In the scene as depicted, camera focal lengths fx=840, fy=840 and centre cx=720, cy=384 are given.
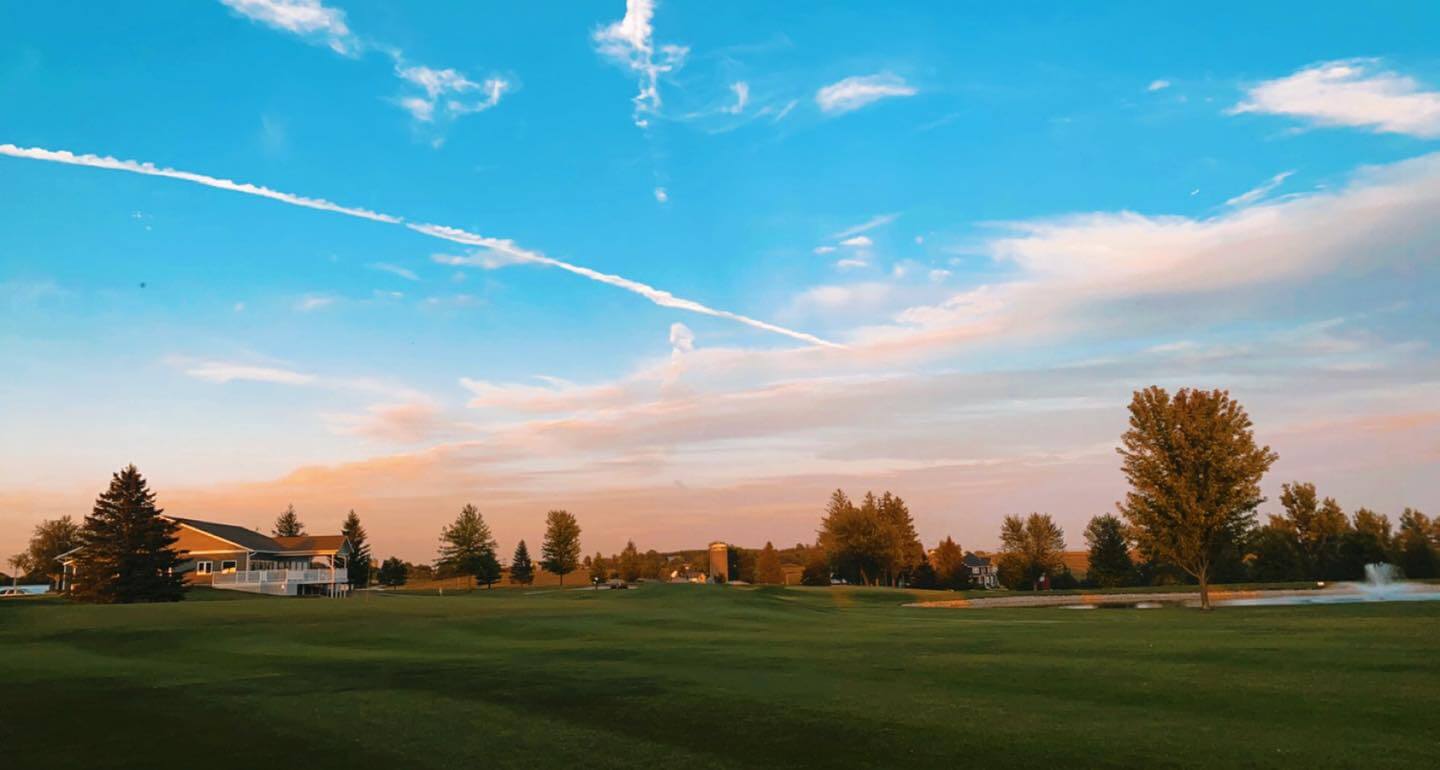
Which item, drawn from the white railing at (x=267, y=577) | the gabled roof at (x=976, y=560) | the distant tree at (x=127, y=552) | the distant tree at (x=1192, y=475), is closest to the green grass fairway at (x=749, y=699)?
the distant tree at (x=1192, y=475)

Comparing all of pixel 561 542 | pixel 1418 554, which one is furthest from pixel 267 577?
pixel 1418 554

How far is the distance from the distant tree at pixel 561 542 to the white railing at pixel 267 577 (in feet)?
96.0

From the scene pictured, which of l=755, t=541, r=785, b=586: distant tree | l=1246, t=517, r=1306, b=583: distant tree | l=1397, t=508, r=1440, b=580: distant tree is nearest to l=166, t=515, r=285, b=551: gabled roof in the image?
l=755, t=541, r=785, b=586: distant tree

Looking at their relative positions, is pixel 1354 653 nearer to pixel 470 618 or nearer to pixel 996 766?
pixel 996 766

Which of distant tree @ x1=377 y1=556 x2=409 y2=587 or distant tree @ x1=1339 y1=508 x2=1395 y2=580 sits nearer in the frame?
Answer: distant tree @ x1=1339 y1=508 x2=1395 y2=580

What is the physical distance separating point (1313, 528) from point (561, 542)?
7748cm

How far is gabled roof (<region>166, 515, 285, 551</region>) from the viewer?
7625 centimetres

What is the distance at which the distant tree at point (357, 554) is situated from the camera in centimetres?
10600

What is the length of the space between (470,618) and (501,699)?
18256mm

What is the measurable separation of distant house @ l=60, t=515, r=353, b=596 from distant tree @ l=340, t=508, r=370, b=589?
17.7m

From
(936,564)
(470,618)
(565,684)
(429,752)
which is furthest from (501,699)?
(936,564)

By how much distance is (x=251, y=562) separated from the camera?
3002 inches

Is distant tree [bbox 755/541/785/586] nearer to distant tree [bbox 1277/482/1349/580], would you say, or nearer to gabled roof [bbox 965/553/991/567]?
distant tree [bbox 1277/482/1349/580]

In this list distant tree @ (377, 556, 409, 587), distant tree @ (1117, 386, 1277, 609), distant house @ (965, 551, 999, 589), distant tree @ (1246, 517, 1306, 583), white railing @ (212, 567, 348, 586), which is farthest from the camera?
distant house @ (965, 551, 999, 589)
